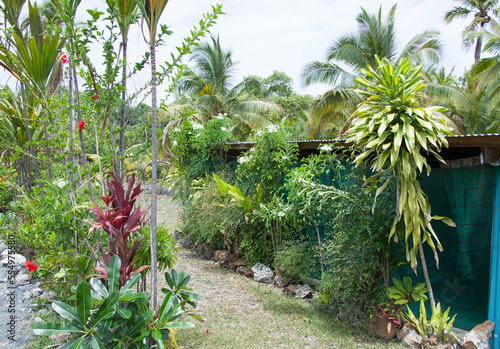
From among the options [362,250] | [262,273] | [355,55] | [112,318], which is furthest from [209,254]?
[355,55]

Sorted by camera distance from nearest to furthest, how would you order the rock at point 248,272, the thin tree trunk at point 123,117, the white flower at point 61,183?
1. the thin tree trunk at point 123,117
2. the white flower at point 61,183
3. the rock at point 248,272

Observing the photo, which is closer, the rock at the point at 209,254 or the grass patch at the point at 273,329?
the grass patch at the point at 273,329

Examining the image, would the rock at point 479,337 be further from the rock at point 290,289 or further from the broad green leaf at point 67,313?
the broad green leaf at point 67,313

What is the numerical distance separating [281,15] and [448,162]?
285cm

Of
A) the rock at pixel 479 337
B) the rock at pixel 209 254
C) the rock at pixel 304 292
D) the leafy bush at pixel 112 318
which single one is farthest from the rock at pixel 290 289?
the leafy bush at pixel 112 318

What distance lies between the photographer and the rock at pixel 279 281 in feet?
18.9

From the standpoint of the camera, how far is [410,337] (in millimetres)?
3660

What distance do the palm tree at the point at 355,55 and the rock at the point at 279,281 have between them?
848cm

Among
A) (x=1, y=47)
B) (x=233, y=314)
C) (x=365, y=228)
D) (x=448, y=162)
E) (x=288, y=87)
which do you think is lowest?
(x=233, y=314)

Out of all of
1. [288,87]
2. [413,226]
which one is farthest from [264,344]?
[288,87]

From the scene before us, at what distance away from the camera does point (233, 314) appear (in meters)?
4.64

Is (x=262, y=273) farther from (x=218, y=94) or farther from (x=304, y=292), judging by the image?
(x=218, y=94)

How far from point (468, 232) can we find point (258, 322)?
273 centimetres

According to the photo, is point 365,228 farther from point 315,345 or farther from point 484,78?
point 484,78
